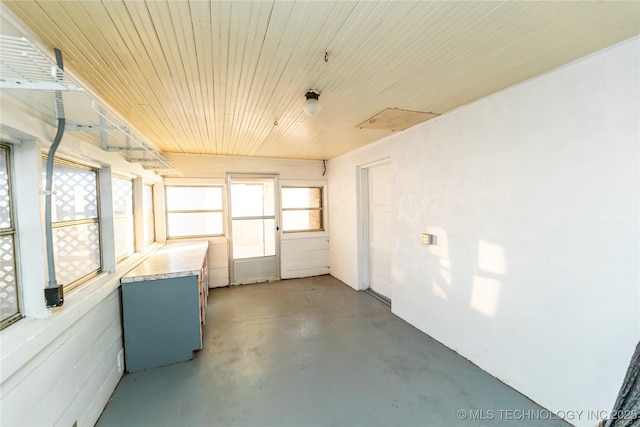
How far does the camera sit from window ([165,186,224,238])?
4773 mm

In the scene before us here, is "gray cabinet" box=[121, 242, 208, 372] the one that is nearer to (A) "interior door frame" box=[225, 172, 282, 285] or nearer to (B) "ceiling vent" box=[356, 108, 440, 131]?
(A) "interior door frame" box=[225, 172, 282, 285]

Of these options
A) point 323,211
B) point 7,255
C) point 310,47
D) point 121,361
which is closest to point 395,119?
point 310,47

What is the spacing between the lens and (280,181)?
528 cm

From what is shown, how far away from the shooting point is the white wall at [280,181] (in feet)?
15.7

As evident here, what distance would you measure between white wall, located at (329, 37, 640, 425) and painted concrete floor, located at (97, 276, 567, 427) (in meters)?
0.34

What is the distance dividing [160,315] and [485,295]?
3.04m

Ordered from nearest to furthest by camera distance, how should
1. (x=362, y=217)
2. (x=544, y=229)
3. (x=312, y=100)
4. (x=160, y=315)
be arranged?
(x=544, y=229)
(x=312, y=100)
(x=160, y=315)
(x=362, y=217)

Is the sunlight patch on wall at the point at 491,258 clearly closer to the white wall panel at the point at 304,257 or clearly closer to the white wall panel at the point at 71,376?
the white wall panel at the point at 71,376

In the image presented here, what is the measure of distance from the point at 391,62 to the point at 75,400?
2933 mm

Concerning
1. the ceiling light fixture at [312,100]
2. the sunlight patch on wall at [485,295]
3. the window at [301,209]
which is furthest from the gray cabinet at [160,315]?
the window at [301,209]

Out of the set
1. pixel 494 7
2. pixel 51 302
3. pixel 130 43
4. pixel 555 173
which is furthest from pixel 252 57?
pixel 555 173

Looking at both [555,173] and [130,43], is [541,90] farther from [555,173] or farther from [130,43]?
[130,43]

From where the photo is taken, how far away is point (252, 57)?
64.3 inches

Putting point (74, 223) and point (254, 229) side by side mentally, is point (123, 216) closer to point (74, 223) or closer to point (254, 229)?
point (74, 223)
